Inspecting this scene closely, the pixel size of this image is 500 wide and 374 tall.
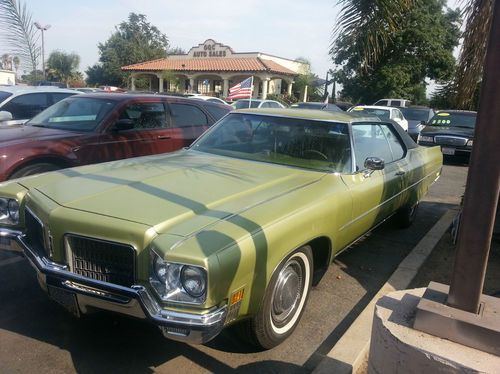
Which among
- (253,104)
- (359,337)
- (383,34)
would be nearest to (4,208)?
(359,337)

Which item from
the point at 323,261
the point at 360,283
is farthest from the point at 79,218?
the point at 360,283

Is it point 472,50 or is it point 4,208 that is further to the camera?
point 472,50

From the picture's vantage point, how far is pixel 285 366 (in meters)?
3.02

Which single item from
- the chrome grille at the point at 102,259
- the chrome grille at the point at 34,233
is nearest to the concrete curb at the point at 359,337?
the chrome grille at the point at 102,259

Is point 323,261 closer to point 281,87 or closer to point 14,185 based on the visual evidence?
point 14,185

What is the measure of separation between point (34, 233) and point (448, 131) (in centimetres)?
1252

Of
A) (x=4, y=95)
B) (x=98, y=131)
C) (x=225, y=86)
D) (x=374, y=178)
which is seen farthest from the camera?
(x=225, y=86)

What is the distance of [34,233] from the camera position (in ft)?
10.7

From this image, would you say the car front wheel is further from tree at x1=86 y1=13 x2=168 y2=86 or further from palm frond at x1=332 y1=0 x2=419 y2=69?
tree at x1=86 y1=13 x2=168 y2=86

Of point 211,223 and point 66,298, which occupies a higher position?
point 211,223

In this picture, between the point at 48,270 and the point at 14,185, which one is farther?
the point at 14,185

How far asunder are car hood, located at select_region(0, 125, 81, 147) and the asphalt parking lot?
69.1 inches

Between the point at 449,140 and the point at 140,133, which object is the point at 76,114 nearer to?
the point at 140,133

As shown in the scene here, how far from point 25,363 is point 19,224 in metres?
1.03
